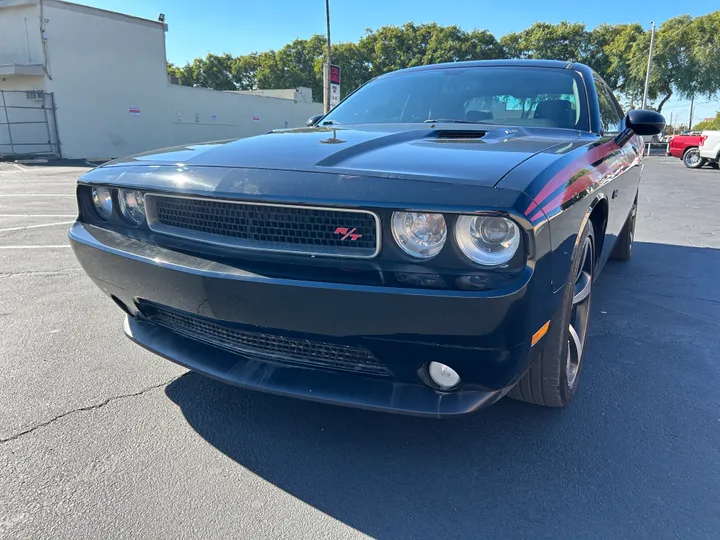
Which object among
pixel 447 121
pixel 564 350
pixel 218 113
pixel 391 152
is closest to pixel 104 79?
pixel 218 113

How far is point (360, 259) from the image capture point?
1601 mm

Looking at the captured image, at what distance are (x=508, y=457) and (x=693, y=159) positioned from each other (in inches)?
762

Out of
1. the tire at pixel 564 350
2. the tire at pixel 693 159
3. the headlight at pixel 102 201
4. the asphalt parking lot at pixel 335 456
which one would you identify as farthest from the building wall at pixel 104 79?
the tire at pixel 564 350

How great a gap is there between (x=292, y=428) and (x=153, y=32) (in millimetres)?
24388

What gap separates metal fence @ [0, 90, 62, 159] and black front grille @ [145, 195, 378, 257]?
20844 millimetres

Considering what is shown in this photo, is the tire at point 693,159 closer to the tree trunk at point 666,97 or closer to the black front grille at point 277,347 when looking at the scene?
the black front grille at point 277,347

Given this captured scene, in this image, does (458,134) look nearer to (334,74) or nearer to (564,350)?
(564,350)

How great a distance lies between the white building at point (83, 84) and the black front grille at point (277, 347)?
1566cm

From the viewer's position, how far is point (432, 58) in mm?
40594

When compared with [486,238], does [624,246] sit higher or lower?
lower

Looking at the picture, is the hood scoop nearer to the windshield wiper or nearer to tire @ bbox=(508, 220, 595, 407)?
the windshield wiper

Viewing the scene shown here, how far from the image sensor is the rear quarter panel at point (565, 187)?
1547mm

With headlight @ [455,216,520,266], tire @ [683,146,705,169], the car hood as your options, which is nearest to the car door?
the car hood

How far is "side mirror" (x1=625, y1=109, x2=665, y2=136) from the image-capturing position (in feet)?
10.7
